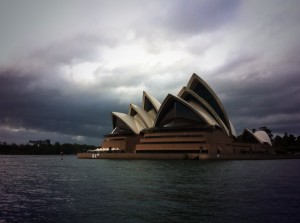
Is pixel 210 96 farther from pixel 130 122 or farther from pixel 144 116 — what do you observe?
pixel 130 122

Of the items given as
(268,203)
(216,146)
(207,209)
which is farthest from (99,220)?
(216,146)

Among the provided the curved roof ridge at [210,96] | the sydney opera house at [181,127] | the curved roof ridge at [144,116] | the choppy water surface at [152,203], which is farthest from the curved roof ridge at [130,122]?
the choppy water surface at [152,203]

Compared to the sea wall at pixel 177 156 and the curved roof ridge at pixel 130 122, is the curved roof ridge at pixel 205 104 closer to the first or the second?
the sea wall at pixel 177 156

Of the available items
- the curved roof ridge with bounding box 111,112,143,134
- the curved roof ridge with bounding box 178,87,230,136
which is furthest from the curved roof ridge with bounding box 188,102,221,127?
the curved roof ridge with bounding box 111,112,143,134

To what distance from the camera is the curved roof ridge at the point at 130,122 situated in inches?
3755

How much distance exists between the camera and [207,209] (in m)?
17.7

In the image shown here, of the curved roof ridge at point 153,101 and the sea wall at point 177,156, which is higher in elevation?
the curved roof ridge at point 153,101

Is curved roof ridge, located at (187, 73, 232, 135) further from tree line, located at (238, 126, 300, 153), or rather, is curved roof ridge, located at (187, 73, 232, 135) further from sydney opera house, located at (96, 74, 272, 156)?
tree line, located at (238, 126, 300, 153)

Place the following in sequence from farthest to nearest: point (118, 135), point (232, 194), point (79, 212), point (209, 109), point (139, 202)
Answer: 1. point (118, 135)
2. point (209, 109)
3. point (232, 194)
4. point (139, 202)
5. point (79, 212)

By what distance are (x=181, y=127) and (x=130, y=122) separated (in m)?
19.6

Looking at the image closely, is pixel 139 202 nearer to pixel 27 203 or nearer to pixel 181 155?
pixel 27 203

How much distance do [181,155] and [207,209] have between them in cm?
5966

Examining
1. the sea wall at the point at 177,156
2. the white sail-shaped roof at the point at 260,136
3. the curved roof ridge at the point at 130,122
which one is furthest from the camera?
the white sail-shaped roof at the point at 260,136

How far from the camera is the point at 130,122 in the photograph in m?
96.6
